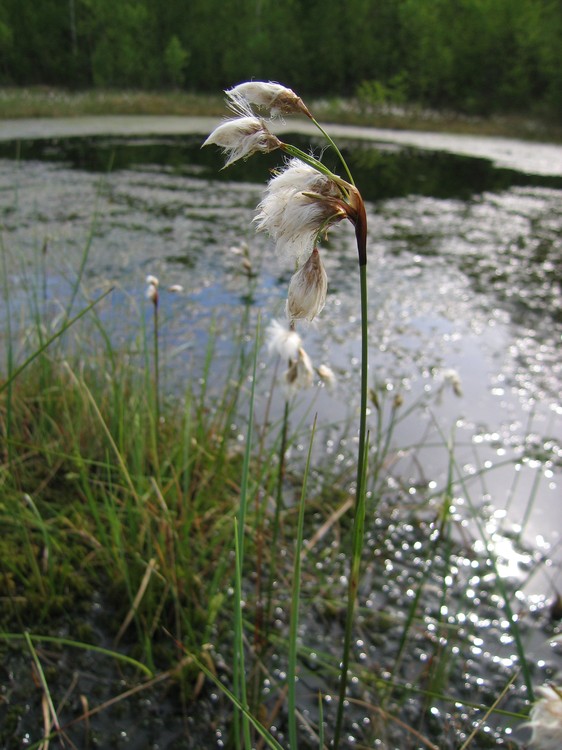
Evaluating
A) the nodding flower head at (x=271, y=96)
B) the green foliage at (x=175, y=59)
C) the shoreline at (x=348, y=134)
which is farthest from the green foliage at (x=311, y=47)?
the nodding flower head at (x=271, y=96)

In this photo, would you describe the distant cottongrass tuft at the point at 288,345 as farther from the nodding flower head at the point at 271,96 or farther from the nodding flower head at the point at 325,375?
the nodding flower head at the point at 271,96

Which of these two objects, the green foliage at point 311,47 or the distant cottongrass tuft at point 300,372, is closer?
the distant cottongrass tuft at point 300,372

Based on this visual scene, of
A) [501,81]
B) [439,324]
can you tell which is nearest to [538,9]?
[501,81]

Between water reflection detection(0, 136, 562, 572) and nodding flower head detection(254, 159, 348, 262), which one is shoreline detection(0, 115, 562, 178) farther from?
nodding flower head detection(254, 159, 348, 262)

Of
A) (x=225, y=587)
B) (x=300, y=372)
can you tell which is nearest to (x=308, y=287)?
(x=300, y=372)

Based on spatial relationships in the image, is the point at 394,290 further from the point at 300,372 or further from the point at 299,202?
the point at 299,202

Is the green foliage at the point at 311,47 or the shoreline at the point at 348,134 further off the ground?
the green foliage at the point at 311,47

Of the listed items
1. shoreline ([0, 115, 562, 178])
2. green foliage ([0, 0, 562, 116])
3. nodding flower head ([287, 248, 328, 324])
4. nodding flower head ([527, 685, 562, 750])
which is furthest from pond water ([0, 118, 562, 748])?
green foliage ([0, 0, 562, 116])

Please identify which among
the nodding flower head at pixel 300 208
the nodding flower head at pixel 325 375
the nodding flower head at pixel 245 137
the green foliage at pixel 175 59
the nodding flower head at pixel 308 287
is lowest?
the nodding flower head at pixel 325 375
